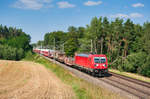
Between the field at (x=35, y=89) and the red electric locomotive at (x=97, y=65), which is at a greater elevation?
the red electric locomotive at (x=97, y=65)

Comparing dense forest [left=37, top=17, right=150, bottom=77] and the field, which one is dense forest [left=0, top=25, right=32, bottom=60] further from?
the field

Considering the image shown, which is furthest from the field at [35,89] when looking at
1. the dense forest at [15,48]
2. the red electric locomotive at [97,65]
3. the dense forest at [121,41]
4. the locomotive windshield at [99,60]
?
the dense forest at [15,48]

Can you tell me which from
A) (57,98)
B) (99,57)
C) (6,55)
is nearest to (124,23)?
(99,57)

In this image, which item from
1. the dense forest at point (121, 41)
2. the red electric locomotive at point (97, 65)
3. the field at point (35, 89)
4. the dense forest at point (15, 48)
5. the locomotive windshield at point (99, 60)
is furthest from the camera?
the dense forest at point (15, 48)

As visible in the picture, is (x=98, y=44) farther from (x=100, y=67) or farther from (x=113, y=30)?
(x=100, y=67)

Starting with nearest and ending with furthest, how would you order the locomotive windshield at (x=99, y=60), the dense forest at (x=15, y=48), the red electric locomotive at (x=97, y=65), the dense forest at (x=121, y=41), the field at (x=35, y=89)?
the field at (x=35, y=89), the red electric locomotive at (x=97, y=65), the locomotive windshield at (x=99, y=60), the dense forest at (x=121, y=41), the dense forest at (x=15, y=48)

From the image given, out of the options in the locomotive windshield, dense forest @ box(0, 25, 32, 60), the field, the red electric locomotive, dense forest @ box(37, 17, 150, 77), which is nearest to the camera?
the field

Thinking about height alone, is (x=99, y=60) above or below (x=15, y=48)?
below

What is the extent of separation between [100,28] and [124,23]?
8.50 metres

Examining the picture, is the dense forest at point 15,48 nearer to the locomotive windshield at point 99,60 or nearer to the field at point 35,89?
the field at point 35,89

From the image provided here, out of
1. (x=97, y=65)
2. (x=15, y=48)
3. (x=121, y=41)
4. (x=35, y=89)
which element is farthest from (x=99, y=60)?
(x=15, y=48)

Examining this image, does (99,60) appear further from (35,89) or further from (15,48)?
(15,48)

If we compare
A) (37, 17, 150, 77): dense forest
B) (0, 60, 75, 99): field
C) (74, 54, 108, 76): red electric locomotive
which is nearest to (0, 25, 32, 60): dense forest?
(37, 17, 150, 77): dense forest

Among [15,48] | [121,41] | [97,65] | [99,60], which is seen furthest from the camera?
[15,48]
